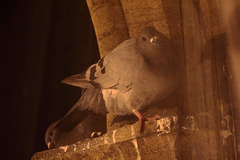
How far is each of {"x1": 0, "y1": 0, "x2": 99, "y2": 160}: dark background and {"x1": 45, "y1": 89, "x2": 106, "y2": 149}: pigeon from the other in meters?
0.48

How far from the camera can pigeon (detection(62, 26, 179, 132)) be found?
1470mm

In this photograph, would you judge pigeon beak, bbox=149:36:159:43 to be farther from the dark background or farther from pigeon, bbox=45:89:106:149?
the dark background

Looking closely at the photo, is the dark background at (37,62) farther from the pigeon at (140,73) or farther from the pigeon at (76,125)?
the pigeon at (140,73)

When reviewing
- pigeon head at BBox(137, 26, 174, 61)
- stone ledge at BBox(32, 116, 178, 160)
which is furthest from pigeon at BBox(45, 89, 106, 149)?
pigeon head at BBox(137, 26, 174, 61)

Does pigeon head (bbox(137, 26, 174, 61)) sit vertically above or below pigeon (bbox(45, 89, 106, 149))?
above

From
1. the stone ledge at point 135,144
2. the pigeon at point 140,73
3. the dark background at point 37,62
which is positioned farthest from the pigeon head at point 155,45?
the dark background at point 37,62

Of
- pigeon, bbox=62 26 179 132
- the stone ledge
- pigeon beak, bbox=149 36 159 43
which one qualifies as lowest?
the stone ledge

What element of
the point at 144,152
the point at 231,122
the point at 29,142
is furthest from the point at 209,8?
the point at 29,142

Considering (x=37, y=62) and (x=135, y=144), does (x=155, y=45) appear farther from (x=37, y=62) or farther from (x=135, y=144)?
(x=37, y=62)

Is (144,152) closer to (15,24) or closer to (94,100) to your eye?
(94,100)

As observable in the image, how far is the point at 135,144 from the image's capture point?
1.26 metres

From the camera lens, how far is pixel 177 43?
1520 mm

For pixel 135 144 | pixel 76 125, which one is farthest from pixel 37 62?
pixel 135 144

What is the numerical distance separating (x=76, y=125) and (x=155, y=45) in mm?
701
